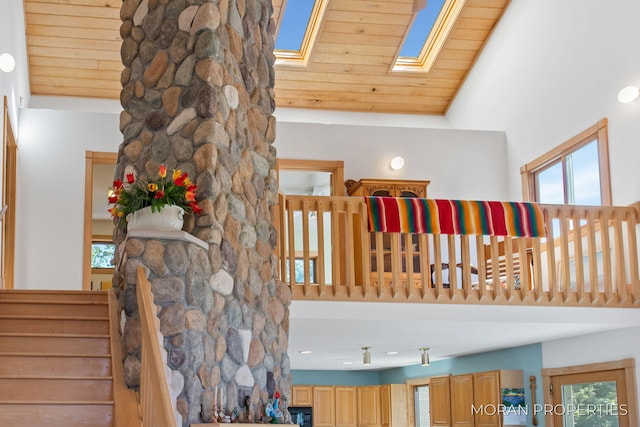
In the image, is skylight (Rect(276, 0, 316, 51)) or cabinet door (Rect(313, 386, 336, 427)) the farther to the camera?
cabinet door (Rect(313, 386, 336, 427))


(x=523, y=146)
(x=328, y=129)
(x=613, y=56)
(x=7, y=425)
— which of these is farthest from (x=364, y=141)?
(x=7, y=425)

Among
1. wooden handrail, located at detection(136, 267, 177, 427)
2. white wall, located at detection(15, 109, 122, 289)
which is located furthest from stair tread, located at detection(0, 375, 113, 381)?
white wall, located at detection(15, 109, 122, 289)

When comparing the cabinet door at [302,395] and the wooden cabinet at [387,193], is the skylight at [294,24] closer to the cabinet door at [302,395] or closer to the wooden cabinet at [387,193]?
the wooden cabinet at [387,193]

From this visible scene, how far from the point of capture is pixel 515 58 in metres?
10.3

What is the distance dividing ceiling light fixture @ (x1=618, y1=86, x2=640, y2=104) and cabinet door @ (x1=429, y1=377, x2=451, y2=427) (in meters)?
4.21

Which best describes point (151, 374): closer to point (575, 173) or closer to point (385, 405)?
point (575, 173)

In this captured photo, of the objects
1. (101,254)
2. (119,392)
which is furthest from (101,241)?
(119,392)

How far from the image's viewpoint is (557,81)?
31.1ft

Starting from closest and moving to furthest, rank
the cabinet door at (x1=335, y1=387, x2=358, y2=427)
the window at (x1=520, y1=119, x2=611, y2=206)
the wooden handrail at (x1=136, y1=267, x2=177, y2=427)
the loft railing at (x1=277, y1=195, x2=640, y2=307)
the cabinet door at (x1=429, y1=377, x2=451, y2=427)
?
the wooden handrail at (x1=136, y1=267, x2=177, y2=427), the loft railing at (x1=277, y1=195, x2=640, y2=307), the window at (x1=520, y1=119, x2=611, y2=206), the cabinet door at (x1=429, y1=377, x2=451, y2=427), the cabinet door at (x1=335, y1=387, x2=358, y2=427)

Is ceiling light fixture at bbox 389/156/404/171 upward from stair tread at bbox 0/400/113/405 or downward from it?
upward

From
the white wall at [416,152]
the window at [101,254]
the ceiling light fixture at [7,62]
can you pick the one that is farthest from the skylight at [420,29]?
the window at [101,254]

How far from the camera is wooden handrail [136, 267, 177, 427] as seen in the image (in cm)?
389

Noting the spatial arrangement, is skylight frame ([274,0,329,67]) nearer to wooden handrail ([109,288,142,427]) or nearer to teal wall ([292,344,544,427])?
teal wall ([292,344,544,427])

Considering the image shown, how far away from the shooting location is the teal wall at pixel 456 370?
9383 millimetres
